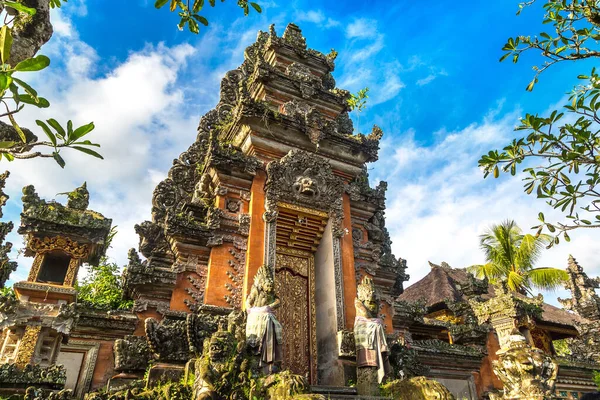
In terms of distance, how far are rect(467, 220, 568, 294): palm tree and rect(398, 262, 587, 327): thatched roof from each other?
117cm

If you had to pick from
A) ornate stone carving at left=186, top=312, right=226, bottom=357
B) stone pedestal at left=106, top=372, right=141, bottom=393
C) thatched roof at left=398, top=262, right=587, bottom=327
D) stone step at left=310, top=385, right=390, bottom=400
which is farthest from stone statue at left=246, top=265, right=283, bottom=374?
thatched roof at left=398, top=262, right=587, bottom=327

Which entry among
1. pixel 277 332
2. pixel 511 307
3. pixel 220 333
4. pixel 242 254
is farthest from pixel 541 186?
pixel 511 307

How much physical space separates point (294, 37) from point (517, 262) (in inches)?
629

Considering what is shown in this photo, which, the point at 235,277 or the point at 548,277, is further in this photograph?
the point at 548,277

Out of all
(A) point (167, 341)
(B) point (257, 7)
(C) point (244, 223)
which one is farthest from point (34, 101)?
(C) point (244, 223)

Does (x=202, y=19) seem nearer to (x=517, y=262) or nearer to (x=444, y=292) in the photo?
(x=444, y=292)

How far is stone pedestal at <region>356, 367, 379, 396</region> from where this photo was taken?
23.4 ft

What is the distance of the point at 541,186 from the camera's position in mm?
5676

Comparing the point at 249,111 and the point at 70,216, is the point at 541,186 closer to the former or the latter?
the point at 249,111

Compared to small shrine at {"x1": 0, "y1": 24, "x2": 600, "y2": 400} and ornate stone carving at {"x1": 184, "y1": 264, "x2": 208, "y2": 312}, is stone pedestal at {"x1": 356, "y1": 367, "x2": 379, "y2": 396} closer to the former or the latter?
small shrine at {"x1": 0, "y1": 24, "x2": 600, "y2": 400}

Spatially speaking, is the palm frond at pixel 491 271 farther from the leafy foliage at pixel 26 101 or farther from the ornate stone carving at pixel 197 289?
the leafy foliage at pixel 26 101

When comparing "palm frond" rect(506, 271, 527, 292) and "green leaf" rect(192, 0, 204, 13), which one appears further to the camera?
"palm frond" rect(506, 271, 527, 292)

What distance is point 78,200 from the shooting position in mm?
9758

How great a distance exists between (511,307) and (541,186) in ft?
25.4
